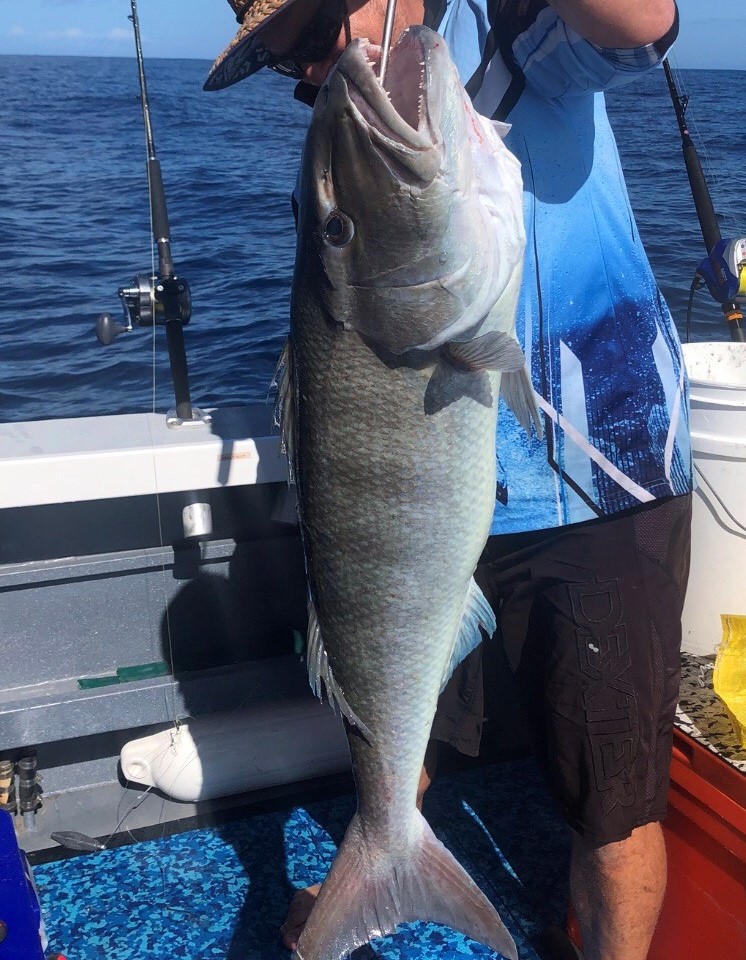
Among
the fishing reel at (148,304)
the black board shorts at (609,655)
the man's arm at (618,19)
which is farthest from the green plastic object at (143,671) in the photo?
the man's arm at (618,19)

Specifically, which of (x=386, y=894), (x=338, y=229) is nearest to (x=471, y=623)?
(x=386, y=894)

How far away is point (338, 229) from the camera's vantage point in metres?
1.43

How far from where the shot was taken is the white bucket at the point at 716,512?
246 centimetres

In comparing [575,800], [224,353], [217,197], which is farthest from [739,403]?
[217,197]

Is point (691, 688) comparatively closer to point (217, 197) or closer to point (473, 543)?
point (473, 543)

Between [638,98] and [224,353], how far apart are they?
20.6 metres

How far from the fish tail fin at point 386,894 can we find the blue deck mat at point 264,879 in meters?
0.80

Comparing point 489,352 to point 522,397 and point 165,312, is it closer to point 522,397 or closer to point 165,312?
point 522,397

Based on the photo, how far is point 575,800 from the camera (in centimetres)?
201

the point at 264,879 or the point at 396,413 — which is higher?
the point at 396,413

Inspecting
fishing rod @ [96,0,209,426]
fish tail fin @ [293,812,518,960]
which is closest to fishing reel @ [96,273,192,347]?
fishing rod @ [96,0,209,426]

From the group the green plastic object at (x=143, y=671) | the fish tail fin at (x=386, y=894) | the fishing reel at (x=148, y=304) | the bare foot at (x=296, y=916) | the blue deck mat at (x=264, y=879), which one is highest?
the fishing reel at (x=148, y=304)

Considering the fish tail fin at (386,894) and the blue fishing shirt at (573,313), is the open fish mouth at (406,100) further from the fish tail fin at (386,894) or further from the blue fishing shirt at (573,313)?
the fish tail fin at (386,894)

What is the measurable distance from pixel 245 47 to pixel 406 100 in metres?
0.59
